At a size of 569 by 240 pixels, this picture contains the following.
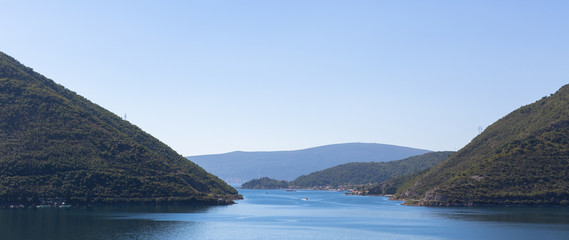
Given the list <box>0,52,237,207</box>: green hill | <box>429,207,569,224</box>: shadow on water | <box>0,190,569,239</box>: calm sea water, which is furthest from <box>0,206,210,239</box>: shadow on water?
<box>429,207,569,224</box>: shadow on water

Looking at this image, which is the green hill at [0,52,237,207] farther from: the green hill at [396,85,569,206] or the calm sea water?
the green hill at [396,85,569,206]

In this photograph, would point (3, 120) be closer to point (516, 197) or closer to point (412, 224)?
point (412, 224)

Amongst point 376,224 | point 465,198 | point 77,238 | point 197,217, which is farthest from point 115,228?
point 465,198

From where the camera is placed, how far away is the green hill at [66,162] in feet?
503

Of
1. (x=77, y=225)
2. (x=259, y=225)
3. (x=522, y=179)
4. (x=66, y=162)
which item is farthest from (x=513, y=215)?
(x=66, y=162)

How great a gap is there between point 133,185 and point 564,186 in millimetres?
136771

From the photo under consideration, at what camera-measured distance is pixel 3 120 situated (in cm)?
17450

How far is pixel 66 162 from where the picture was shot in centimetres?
16538

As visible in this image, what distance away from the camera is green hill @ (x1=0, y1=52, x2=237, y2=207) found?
15325cm

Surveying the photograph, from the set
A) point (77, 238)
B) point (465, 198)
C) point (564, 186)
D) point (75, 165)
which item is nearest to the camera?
point (77, 238)

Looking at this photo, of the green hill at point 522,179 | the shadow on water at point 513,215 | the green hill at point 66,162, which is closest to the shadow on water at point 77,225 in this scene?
the green hill at point 66,162

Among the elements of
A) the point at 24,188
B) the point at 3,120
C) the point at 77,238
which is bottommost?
the point at 77,238

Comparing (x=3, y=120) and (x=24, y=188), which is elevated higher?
(x=3, y=120)

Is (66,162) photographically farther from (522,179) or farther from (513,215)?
(522,179)
